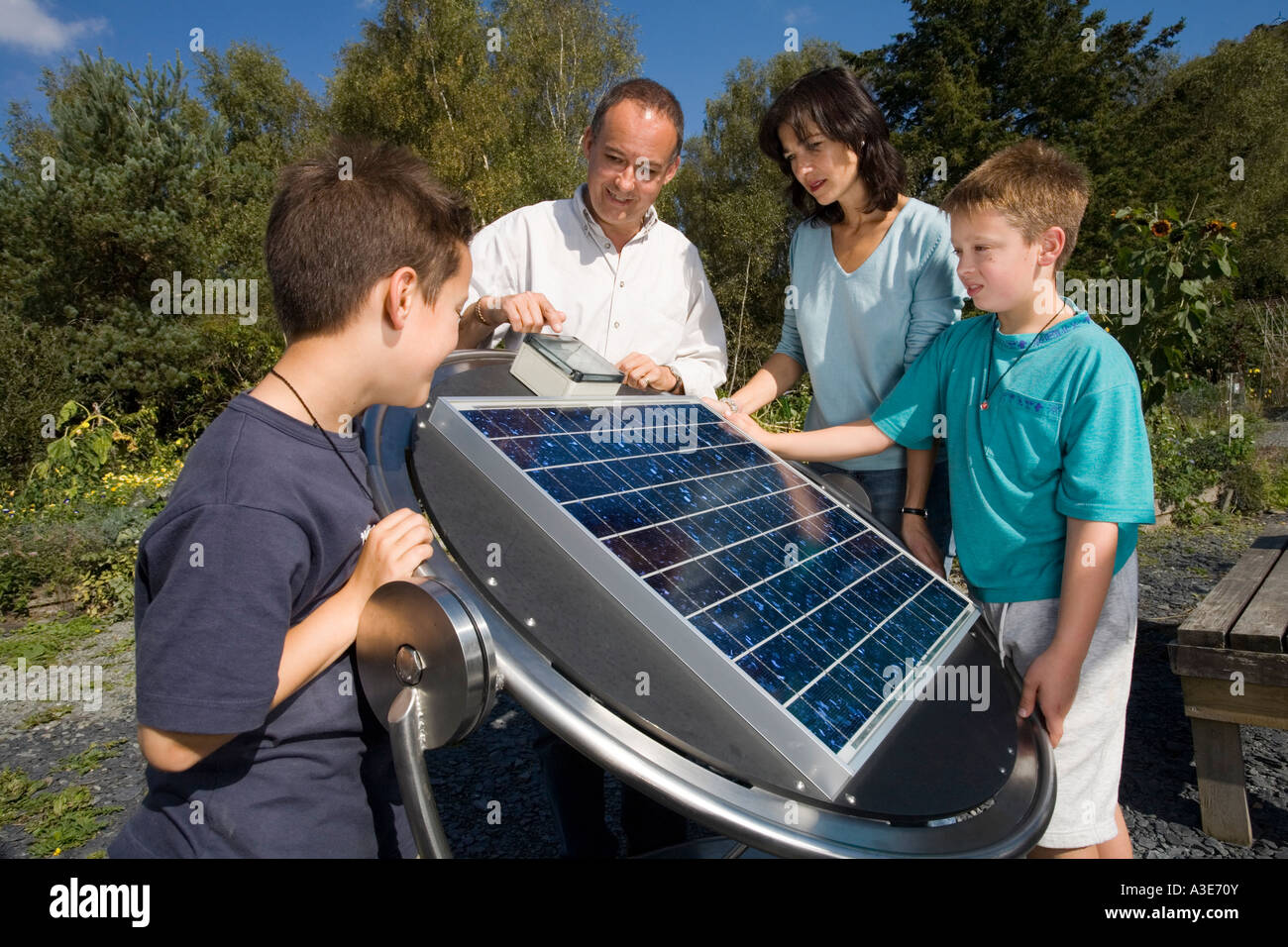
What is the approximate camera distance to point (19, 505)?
711cm

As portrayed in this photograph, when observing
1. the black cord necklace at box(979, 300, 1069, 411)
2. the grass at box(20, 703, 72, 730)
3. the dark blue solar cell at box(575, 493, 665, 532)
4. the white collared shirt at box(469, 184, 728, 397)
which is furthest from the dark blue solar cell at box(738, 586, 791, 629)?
the grass at box(20, 703, 72, 730)

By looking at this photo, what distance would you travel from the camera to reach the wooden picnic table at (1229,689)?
9.98ft

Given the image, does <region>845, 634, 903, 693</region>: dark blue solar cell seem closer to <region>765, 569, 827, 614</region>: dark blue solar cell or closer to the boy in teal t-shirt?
<region>765, 569, 827, 614</region>: dark blue solar cell

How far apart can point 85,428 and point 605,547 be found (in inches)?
379

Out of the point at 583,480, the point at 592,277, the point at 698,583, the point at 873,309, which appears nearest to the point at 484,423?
the point at 583,480

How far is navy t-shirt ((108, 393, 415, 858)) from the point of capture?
3.83 feet

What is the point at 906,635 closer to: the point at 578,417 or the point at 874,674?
the point at 874,674

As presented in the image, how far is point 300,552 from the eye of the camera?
1311 mm

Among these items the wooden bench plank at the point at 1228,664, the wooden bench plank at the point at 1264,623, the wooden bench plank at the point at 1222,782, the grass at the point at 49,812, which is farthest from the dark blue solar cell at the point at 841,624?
the grass at the point at 49,812

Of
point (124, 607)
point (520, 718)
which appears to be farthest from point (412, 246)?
point (124, 607)

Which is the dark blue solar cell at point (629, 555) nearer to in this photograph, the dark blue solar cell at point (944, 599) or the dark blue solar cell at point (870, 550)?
the dark blue solar cell at point (870, 550)

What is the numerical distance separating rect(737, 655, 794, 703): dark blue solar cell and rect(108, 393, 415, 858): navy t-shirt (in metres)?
0.72

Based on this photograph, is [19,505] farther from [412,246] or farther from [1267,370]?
[1267,370]
